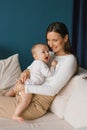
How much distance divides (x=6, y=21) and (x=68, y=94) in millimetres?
1176

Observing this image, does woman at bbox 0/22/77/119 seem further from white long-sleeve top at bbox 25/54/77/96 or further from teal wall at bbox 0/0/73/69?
teal wall at bbox 0/0/73/69

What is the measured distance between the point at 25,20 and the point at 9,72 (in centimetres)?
65

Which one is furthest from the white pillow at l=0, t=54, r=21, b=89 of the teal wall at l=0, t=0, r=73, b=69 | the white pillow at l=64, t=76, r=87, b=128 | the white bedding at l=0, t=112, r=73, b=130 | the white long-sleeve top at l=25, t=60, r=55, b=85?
the white pillow at l=64, t=76, r=87, b=128

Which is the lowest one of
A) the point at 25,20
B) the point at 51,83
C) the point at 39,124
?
the point at 39,124

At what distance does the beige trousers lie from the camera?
198 cm

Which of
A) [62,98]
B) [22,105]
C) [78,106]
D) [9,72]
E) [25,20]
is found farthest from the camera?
[25,20]

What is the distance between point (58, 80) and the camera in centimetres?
194

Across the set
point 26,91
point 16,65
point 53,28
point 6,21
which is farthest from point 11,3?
point 26,91

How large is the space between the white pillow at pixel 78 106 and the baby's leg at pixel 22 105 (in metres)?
0.30

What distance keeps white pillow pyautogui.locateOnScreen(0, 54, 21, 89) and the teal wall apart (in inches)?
10.3

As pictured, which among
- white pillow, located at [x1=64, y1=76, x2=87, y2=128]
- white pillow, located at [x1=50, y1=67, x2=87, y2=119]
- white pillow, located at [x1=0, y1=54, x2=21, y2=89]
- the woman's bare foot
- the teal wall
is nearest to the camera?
white pillow, located at [x1=64, y1=76, x2=87, y2=128]

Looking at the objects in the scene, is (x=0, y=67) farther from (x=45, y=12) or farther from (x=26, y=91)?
(x=45, y=12)

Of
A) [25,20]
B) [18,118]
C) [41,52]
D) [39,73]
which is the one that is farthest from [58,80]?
[25,20]

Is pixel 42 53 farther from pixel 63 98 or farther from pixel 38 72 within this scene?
pixel 63 98
